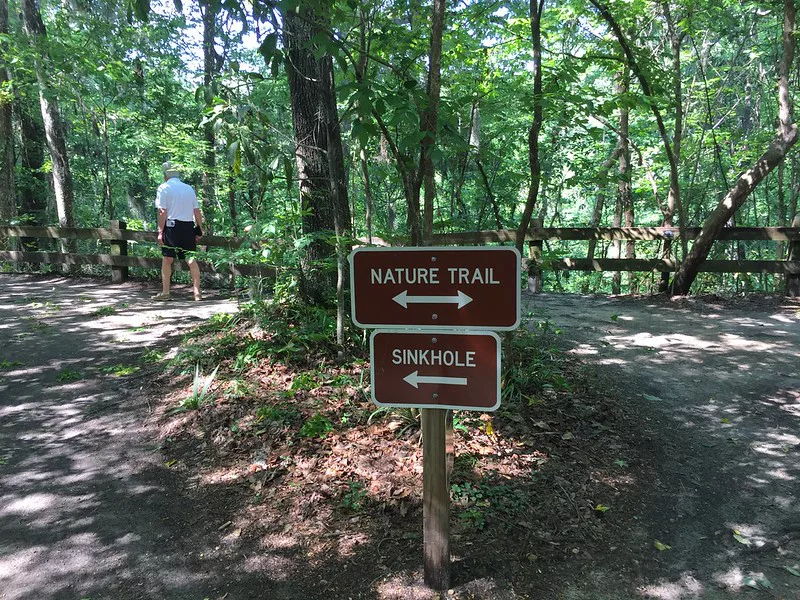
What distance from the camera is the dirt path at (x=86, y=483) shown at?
2605mm

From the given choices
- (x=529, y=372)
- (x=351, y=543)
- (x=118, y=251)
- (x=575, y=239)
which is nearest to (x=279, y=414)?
(x=351, y=543)

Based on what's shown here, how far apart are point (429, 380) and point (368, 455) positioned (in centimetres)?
171

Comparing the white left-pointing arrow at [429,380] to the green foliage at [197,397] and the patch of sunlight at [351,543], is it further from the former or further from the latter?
the green foliage at [197,397]

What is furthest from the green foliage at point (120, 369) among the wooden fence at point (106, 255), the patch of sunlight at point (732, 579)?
the patch of sunlight at point (732, 579)

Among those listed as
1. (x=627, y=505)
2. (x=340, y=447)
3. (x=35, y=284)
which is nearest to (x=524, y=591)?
(x=627, y=505)

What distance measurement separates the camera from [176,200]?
280 inches

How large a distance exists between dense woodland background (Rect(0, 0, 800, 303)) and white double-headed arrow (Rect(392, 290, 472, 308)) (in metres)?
1.19

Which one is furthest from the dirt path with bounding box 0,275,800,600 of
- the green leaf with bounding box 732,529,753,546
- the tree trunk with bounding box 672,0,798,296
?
the tree trunk with bounding box 672,0,798,296

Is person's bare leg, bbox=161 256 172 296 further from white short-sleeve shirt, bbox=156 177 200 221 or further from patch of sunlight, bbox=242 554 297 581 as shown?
patch of sunlight, bbox=242 554 297 581

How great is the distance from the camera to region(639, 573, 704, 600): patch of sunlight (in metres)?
2.50

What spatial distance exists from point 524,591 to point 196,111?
1585 cm

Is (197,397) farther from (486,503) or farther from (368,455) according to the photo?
(486,503)

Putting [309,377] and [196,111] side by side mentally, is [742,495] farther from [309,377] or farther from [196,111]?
[196,111]

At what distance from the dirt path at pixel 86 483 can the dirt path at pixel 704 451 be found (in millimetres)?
2196
